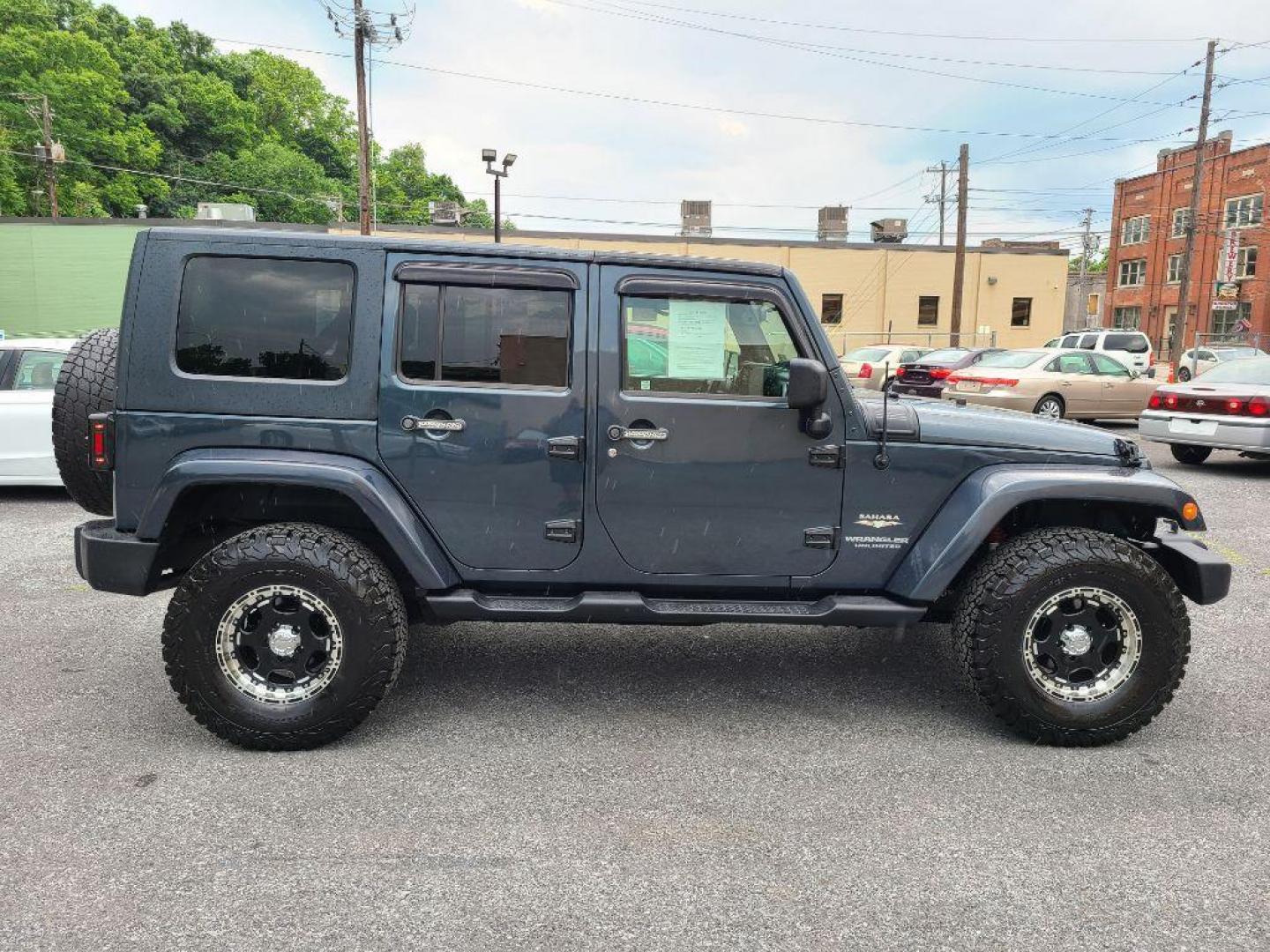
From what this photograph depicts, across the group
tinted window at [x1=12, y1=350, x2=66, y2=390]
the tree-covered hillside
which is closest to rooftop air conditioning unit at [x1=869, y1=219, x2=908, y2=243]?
the tree-covered hillside

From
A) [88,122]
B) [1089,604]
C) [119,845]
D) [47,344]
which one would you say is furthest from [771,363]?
[88,122]

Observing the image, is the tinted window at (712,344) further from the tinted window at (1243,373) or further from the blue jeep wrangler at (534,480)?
the tinted window at (1243,373)

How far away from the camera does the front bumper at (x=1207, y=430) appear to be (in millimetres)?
10055

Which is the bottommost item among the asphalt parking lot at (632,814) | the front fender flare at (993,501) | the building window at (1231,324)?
the asphalt parking lot at (632,814)

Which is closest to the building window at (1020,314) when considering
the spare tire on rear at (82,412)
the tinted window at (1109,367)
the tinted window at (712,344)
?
the tinted window at (1109,367)

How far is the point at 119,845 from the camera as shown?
2803 mm

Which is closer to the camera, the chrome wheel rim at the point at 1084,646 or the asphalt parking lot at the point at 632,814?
the asphalt parking lot at the point at 632,814

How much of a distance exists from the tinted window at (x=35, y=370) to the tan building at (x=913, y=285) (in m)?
31.5

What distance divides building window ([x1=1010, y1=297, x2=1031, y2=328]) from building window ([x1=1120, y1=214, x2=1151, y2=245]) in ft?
54.6

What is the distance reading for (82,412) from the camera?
3633 mm

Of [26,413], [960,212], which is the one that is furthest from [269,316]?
[960,212]

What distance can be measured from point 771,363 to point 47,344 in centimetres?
779

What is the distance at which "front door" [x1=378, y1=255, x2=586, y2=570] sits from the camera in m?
3.50

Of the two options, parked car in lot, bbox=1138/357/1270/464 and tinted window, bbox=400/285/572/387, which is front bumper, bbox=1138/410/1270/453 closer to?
parked car in lot, bbox=1138/357/1270/464
